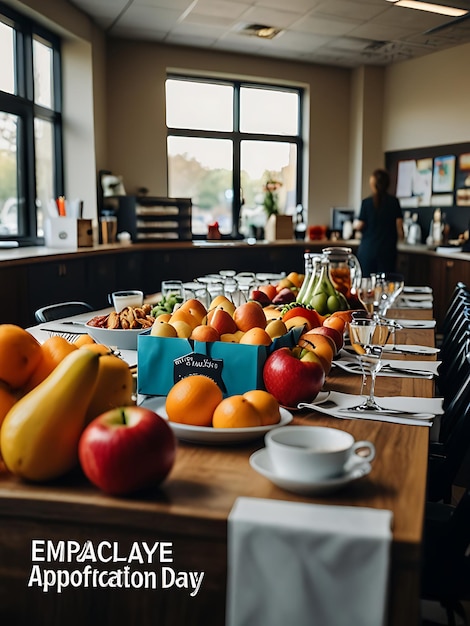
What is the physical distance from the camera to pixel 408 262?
6.64m

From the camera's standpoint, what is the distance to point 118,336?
1.86 m

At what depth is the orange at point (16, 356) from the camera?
107 cm

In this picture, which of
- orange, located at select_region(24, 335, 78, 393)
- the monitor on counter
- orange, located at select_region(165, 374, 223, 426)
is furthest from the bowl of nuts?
the monitor on counter

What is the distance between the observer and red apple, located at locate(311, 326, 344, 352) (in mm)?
1680

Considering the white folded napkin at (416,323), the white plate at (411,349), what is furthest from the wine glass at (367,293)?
the white plate at (411,349)

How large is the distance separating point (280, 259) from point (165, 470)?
5874 mm

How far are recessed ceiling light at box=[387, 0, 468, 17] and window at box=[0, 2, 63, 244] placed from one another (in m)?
2.83

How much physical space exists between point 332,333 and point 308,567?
961 millimetres

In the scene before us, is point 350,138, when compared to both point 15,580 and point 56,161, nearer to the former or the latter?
point 56,161

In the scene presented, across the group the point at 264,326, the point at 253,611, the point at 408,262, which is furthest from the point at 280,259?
the point at 253,611

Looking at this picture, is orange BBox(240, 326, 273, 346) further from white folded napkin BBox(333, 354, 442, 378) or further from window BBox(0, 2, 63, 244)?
window BBox(0, 2, 63, 244)

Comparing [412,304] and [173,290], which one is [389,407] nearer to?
[173,290]

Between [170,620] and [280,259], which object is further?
[280,259]

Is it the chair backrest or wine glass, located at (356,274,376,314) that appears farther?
the chair backrest
